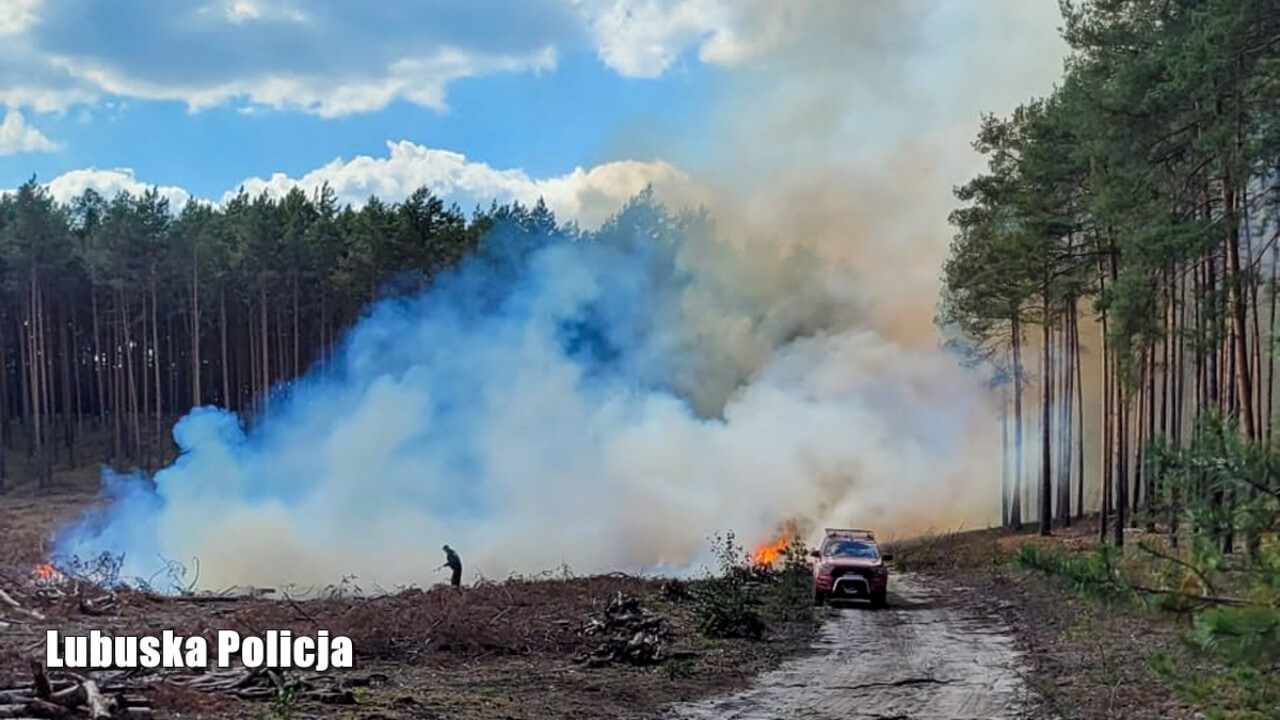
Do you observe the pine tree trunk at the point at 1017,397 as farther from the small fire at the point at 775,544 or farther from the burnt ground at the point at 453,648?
the burnt ground at the point at 453,648

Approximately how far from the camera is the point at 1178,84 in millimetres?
17938

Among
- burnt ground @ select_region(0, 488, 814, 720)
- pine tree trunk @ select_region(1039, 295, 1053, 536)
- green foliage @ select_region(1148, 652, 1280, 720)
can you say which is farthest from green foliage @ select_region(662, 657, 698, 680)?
pine tree trunk @ select_region(1039, 295, 1053, 536)

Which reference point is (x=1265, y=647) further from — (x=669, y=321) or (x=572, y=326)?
(x=669, y=321)

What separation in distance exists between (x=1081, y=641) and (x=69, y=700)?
14.4 metres

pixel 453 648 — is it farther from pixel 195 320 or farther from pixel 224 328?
pixel 224 328

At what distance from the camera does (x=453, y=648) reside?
16375mm

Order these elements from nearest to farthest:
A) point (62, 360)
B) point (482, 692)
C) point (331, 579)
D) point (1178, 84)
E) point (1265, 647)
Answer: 1. point (1265, 647)
2. point (482, 692)
3. point (1178, 84)
4. point (331, 579)
5. point (62, 360)

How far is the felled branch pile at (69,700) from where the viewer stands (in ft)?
30.9

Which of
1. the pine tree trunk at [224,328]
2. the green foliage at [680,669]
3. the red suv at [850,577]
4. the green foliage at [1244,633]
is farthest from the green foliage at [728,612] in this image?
the pine tree trunk at [224,328]

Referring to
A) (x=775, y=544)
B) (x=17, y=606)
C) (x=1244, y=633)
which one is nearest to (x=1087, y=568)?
(x=1244, y=633)

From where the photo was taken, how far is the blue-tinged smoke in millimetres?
32906

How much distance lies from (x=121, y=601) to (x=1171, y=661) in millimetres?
19140

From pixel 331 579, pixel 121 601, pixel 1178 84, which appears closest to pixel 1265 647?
pixel 1178 84

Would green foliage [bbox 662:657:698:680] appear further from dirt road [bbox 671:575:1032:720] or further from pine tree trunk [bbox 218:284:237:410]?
pine tree trunk [bbox 218:284:237:410]
